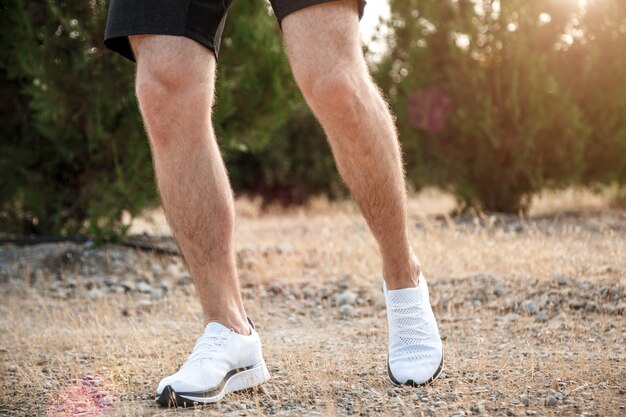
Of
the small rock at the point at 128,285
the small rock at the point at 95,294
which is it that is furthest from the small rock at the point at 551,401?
the small rock at the point at 128,285

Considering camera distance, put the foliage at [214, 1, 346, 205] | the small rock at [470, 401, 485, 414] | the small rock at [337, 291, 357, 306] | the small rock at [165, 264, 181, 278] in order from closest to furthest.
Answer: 1. the small rock at [470, 401, 485, 414]
2. the small rock at [337, 291, 357, 306]
3. the small rock at [165, 264, 181, 278]
4. the foliage at [214, 1, 346, 205]

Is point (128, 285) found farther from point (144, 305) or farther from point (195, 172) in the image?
point (195, 172)

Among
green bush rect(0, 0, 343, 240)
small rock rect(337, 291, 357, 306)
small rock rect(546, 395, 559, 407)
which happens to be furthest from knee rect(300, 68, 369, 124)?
green bush rect(0, 0, 343, 240)

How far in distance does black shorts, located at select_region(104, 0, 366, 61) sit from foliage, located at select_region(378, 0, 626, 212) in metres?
5.12

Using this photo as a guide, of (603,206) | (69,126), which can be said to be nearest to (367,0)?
(69,126)

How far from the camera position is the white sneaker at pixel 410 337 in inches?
80.1

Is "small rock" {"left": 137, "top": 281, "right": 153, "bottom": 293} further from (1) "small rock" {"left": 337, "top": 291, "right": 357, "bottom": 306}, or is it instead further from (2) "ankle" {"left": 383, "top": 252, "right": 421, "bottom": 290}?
(2) "ankle" {"left": 383, "top": 252, "right": 421, "bottom": 290}

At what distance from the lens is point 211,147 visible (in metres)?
2.05

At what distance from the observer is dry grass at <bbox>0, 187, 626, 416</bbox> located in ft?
6.37

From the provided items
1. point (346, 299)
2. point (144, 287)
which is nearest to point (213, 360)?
point (346, 299)

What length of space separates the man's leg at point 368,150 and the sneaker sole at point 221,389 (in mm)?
385

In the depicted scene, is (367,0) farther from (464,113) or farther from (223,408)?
(464,113)

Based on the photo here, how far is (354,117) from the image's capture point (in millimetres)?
1938

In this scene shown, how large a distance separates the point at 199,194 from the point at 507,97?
5.32 m
